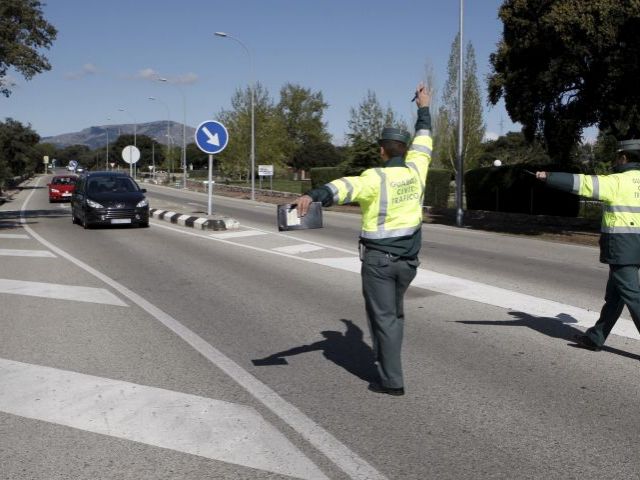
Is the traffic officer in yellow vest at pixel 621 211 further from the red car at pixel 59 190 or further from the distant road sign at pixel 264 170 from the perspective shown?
the distant road sign at pixel 264 170

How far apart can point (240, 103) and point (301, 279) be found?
4893 centimetres

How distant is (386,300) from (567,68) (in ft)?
52.0

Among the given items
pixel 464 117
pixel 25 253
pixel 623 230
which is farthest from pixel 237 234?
pixel 464 117

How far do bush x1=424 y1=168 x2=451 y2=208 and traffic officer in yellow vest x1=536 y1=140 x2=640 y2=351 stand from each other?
25.5m

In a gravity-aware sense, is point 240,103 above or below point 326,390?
above

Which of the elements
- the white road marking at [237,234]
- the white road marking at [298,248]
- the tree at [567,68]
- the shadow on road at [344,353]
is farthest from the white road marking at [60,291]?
the tree at [567,68]

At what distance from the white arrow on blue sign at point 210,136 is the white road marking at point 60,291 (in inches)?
370

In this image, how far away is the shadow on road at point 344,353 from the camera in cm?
554

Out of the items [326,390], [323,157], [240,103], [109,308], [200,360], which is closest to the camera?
[326,390]

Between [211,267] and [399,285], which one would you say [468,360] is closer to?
[399,285]

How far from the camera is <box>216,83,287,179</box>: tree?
52.2 metres

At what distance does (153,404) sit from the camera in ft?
15.1

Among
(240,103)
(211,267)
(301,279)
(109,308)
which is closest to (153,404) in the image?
(109,308)

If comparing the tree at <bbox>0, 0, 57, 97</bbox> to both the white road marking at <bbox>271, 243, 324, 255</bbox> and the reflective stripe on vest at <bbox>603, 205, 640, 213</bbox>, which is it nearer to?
the white road marking at <bbox>271, 243, 324, 255</bbox>
